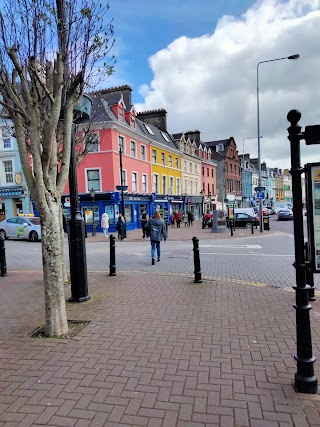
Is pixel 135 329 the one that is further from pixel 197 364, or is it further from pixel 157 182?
pixel 157 182

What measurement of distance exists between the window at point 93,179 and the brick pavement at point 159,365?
843 inches

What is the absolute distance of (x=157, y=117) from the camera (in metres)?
40.8

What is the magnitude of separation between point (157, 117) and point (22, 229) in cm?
2587

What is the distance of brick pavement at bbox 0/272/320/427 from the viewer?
2.67 meters

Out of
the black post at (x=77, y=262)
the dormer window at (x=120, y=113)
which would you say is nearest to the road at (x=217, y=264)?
the black post at (x=77, y=262)

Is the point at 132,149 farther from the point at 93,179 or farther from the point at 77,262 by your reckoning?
the point at 77,262

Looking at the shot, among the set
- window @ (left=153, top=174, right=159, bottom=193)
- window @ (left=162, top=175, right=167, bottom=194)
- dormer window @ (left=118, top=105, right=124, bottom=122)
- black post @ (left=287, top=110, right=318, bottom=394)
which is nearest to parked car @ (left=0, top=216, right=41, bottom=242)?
dormer window @ (left=118, top=105, right=124, bottom=122)

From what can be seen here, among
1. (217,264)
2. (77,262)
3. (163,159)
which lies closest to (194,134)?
(163,159)

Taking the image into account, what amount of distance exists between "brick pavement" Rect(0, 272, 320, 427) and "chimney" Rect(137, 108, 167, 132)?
36977 mm

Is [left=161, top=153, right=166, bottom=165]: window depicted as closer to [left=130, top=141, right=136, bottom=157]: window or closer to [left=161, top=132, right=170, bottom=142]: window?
[left=161, top=132, right=170, bottom=142]: window

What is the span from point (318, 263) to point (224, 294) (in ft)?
10.7

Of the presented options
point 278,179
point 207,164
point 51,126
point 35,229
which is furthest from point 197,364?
point 278,179

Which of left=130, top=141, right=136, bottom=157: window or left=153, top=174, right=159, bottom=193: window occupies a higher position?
left=130, top=141, right=136, bottom=157: window

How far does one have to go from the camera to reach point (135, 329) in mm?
4512
